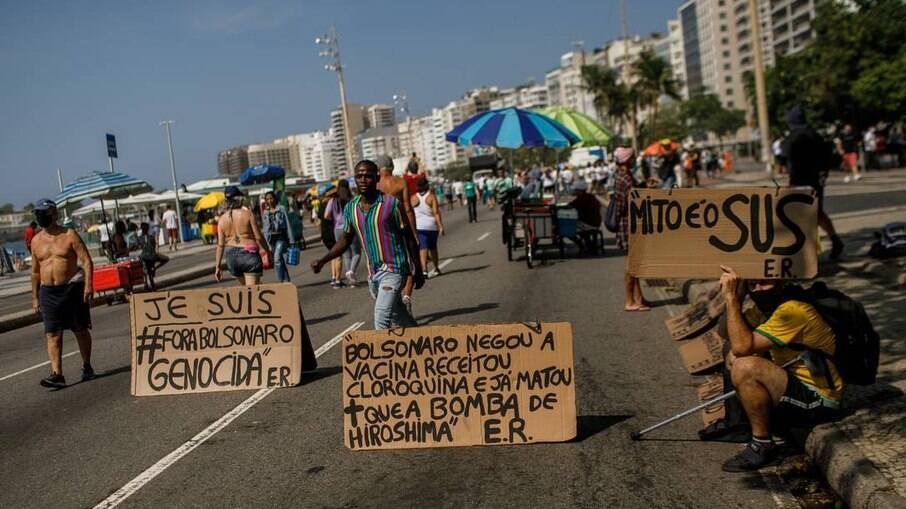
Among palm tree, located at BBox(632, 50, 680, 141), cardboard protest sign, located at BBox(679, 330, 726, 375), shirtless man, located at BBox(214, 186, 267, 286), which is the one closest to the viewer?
cardboard protest sign, located at BBox(679, 330, 726, 375)

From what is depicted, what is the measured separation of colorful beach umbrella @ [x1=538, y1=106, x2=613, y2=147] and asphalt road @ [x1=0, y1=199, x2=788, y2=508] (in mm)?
10580

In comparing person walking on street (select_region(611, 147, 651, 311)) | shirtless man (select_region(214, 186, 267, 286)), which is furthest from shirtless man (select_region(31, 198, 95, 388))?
person walking on street (select_region(611, 147, 651, 311))

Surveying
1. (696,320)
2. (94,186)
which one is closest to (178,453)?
(696,320)

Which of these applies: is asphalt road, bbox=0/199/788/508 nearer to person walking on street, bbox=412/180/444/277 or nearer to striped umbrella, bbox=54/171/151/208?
person walking on street, bbox=412/180/444/277

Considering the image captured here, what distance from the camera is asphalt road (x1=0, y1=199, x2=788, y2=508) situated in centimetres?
530

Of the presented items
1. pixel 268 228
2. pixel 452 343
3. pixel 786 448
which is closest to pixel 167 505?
pixel 452 343

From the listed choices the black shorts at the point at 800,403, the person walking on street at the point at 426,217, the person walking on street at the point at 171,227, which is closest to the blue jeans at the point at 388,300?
the black shorts at the point at 800,403

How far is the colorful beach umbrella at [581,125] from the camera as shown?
20875 millimetres

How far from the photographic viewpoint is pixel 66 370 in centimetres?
1051

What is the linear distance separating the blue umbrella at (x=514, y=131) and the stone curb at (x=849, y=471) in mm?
12875

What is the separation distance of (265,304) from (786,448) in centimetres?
463

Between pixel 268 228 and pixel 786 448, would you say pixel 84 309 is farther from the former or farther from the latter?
pixel 786 448

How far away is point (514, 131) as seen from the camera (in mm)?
18094

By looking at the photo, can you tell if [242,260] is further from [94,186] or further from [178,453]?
[94,186]
